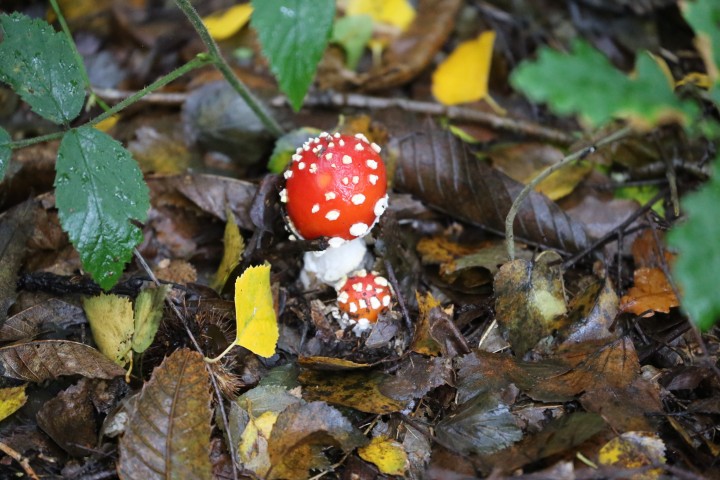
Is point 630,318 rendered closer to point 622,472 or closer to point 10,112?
point 622,472

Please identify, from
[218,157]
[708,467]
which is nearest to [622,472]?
[708,467]

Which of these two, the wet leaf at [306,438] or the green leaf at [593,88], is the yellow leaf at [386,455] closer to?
the wet leaf at [306,438]

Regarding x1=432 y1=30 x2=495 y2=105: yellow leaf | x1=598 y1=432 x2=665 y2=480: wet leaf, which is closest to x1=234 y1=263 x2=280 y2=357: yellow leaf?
x1=598 y1=432 x2=665 y2=480: wet leaf

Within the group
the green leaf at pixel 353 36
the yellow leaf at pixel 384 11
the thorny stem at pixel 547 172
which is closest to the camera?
the thorny stem at pixel 547 172

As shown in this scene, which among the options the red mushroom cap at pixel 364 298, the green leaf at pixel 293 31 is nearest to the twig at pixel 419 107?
the red mushroom cap at pixel 364 298

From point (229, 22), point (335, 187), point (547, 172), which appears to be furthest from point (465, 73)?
point (335, 187)

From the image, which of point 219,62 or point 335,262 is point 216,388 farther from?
Result: point 219,62
